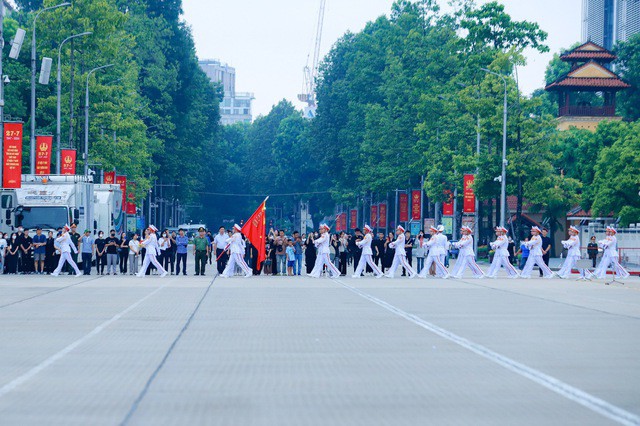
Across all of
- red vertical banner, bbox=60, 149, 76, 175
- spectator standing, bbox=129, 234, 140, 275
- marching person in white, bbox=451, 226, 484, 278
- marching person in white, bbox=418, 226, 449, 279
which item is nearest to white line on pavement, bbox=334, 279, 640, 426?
marching person in white, bbox=451, 226, 484, 278

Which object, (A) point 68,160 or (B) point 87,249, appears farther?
(A) point 68,160

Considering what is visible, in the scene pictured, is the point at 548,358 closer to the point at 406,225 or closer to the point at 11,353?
the point at 11,353

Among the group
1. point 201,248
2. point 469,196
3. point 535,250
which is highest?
point 469,196

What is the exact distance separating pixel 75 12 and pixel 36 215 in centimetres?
2036

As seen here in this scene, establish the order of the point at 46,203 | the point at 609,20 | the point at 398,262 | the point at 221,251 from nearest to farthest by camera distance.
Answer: the point at 398,262 → the point at 221,251 → the point at 46,203 → the point at 609,20

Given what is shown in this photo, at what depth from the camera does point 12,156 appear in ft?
159

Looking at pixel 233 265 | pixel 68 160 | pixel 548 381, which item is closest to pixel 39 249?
pixel 233 265

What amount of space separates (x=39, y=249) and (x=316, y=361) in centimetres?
3237

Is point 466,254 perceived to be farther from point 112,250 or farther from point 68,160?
point 68,160

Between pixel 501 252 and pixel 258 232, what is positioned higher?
pixel 258 232

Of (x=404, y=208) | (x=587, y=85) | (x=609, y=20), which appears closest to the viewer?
(x=404, y=208)

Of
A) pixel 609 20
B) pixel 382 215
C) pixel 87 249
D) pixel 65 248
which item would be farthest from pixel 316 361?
pixel 609 20

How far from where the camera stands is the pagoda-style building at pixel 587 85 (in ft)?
317

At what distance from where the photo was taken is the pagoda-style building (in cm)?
9656
